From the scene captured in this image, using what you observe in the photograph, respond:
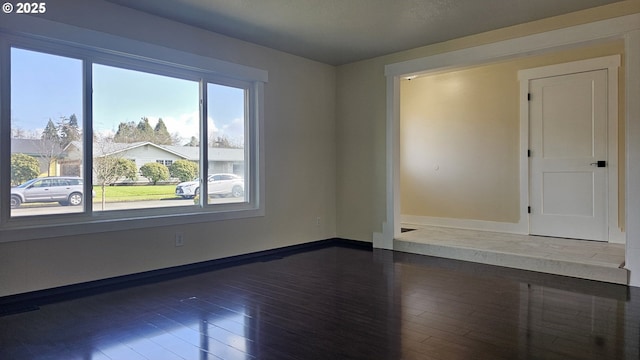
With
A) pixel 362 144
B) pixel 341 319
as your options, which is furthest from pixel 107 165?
pixel 362 144

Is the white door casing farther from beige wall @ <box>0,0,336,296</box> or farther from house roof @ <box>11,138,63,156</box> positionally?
house roof @ <box>11,138,63,156</box>

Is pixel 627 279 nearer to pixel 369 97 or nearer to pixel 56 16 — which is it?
pixel 369 97

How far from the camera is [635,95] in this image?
3.62 m

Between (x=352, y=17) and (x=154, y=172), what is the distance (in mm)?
2555

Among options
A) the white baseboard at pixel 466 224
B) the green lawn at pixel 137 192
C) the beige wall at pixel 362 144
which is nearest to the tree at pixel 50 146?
the green lawn at pixel 137 192

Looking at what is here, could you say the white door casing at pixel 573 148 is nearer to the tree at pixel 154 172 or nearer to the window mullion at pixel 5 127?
the tree at pixel 154 172

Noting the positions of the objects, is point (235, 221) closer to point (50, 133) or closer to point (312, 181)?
point (312, 181)

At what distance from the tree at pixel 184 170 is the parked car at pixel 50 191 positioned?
923 mm

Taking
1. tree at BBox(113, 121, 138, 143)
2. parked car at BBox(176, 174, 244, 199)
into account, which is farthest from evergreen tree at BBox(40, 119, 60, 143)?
parked car at BBox(176, 174, 244, 199)

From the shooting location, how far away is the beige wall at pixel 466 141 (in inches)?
225

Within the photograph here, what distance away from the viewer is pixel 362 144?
571 cm

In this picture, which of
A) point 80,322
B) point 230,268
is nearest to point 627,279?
point 230,268

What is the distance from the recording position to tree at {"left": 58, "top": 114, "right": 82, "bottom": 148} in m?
3.54

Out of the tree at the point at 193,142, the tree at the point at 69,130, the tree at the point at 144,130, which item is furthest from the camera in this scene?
the tree at the point at 193,142
